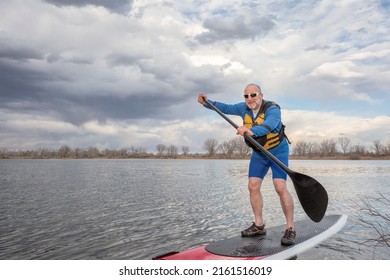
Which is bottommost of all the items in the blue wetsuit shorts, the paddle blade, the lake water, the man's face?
the lake water

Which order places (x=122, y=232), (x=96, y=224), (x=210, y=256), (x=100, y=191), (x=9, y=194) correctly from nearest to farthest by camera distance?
(x=210, y=256)
(x=122, y=232)
(x=96, y=224)
(x=9, y=194)
(x=100, y=191)

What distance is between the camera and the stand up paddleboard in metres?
4.75

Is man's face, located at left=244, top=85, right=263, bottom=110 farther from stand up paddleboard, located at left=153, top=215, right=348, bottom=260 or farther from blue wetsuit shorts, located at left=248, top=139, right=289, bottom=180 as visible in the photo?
stand up paddleboard, located at left=153, top=215, right=348, bottom=260

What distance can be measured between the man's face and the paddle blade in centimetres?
119

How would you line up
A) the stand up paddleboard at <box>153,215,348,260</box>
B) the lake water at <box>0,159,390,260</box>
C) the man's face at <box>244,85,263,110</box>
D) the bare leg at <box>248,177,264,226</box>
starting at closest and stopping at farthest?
→ the stand up paddleboard at <box>153,215,348,260</box>
the man's face at <box>244,85,263,110</box>
the bare leg at <box>248,177,264,226</box>
the lake water at <box>0,159,390,260</box>

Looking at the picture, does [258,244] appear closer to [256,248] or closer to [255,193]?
[256,248]

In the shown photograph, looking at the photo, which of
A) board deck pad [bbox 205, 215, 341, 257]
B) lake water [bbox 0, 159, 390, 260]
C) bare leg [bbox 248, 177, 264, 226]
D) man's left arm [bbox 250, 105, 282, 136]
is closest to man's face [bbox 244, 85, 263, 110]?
man's left arm [bbox 250, 105, 282, 136]

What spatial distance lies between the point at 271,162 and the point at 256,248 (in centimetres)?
130

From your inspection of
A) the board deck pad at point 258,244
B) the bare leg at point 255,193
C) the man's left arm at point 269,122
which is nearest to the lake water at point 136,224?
the board deck pad at point 258,244

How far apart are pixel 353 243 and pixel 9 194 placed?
13.6m

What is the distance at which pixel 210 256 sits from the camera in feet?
15.6

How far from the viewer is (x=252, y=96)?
17.1 ft

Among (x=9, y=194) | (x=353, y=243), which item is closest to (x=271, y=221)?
(x=353, y=243)
